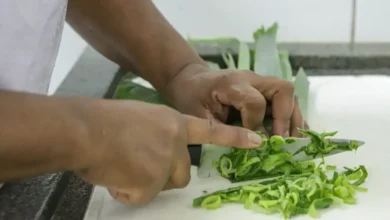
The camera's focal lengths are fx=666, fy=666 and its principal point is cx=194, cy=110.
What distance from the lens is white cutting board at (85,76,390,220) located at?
2.30ft

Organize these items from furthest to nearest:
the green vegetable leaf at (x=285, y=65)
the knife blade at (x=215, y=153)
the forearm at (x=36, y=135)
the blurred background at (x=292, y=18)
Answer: the blurred background at (x=292, y=18) < the green vegetable leaf at (x=285, y=65) < the knife blade at (x=215, y=153) < the forearm at (x=36, y=135)

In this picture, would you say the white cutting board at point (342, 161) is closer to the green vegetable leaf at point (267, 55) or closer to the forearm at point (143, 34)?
the green vegetable leaf at point (267, 55)

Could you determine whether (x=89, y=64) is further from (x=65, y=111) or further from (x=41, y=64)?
(x=65, y=111)

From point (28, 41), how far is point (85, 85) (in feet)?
1.09

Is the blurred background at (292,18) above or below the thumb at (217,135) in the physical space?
above

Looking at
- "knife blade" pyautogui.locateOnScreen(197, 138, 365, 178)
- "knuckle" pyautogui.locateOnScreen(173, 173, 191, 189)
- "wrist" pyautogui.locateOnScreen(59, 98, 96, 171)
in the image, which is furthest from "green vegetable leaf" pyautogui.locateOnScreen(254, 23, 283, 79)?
"wrist" pyautogui.locateOnScreen(59, 98, 96, 171)

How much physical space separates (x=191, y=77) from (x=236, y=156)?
0.57 ft

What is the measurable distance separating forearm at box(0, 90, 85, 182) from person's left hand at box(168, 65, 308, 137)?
29 cm

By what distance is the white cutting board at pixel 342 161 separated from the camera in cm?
70

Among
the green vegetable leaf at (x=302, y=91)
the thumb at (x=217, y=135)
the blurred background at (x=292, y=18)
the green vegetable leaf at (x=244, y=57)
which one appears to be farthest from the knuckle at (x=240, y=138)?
the blurred background at (x=292, y=18)

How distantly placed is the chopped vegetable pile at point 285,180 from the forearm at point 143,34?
206mm

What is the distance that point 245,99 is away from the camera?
82cm

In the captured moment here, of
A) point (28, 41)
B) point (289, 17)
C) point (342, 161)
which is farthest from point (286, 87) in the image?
point (289, 17)

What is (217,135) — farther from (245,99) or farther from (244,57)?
(244,57)
